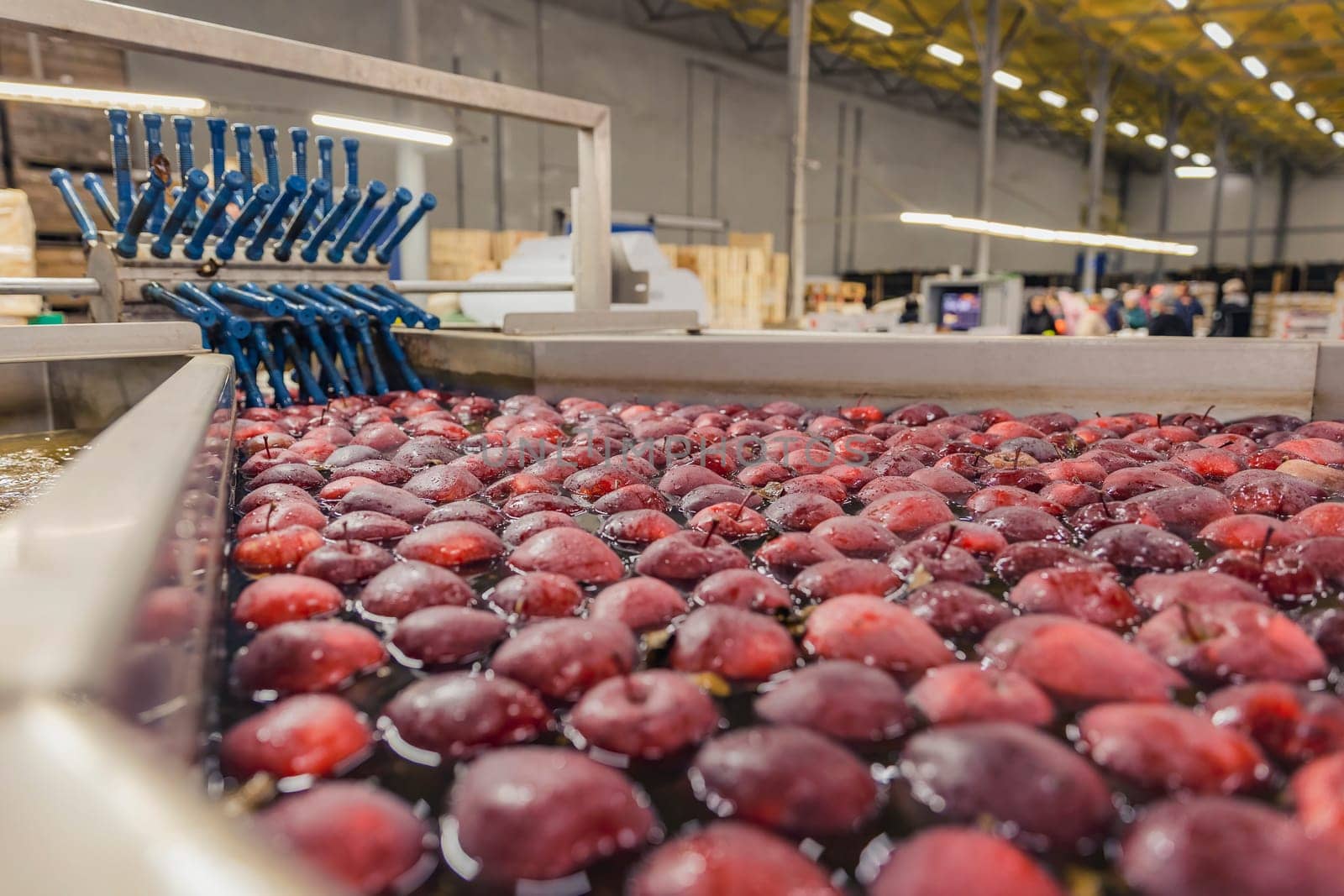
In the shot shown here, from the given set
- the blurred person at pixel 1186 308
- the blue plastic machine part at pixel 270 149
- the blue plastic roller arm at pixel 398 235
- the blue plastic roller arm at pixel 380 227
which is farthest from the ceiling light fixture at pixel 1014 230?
the blue plastic machine part at pixel 270 149

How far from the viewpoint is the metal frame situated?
2797 millimetres

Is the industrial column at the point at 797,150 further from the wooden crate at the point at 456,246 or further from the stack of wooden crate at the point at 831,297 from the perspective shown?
the wooden crate at the point at 456,246

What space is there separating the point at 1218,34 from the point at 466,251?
539 inches

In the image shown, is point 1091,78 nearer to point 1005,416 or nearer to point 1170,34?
point 1170,34

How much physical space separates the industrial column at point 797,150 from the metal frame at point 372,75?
786 centimetres

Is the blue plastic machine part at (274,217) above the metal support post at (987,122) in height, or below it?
below

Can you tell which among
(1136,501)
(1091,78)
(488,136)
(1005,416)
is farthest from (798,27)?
(1136,501)

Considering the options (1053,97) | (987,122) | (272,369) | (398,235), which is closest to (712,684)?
(272,369)

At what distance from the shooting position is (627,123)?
617 inches

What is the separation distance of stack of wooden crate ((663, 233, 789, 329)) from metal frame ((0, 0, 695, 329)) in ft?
22.2

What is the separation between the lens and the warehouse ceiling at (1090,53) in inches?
639

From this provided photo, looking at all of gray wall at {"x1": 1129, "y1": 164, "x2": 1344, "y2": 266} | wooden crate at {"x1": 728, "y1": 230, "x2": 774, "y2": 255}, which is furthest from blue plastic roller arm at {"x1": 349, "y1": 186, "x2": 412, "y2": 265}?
gray wall at {"x1": 1129, "y1": 164, "x2": 1344, "y2": 266}

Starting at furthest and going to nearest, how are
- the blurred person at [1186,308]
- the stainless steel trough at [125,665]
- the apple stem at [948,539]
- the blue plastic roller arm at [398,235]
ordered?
the blurred person at [1186,308] < the blue plastic roller arm at [398,235] < the apple stem at [948,539] < the stainless steel trough at [125,665]

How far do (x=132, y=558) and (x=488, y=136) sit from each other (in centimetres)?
1387
